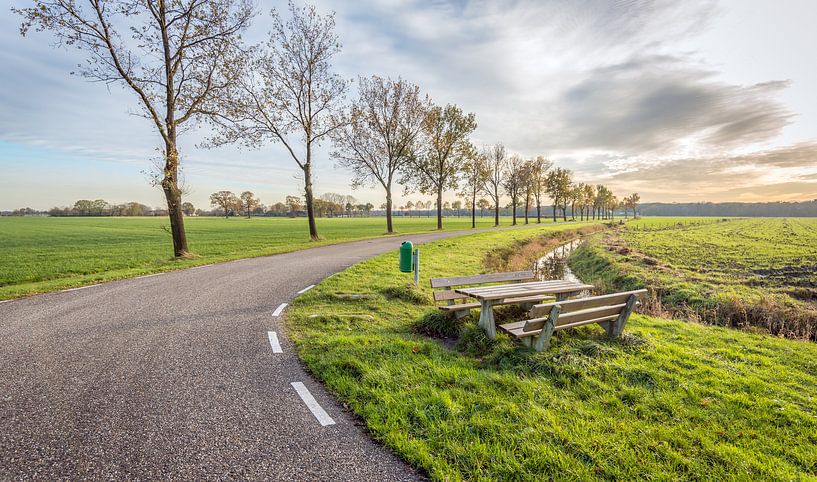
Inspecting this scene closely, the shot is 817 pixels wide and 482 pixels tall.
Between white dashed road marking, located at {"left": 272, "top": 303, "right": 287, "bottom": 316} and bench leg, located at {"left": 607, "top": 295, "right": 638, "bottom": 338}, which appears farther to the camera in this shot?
white dashed road marking, located at {"left": 272, "top": 303, "right": 287, "bottom": 316}

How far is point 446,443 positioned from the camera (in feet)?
10.2

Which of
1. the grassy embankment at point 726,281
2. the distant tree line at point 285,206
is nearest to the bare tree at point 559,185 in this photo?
the grassy embankment at point 726,281

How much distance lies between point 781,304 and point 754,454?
11157 millimetres

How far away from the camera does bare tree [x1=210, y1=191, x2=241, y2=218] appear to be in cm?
11344

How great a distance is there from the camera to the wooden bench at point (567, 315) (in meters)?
4.77

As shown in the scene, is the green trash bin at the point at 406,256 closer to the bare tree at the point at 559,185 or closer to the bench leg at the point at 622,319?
the bench leg at the point at 622,319

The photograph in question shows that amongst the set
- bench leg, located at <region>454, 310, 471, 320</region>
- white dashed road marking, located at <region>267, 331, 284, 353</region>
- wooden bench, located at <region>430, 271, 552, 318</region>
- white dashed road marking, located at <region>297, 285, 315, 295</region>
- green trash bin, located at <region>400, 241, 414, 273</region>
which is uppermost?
green trash bin, located at <region>400, 241, 414, 273</region>

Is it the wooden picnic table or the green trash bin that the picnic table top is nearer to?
the wooden picnic table

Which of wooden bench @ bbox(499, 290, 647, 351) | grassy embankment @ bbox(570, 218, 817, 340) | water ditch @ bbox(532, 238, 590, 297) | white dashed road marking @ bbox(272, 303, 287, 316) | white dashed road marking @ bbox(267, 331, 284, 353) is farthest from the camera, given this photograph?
water ditch @ bbox(532, 238, 590, 297)

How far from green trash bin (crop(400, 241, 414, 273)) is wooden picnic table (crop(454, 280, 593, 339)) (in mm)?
2580

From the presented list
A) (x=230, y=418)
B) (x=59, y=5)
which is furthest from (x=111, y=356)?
(x=59, y=5)

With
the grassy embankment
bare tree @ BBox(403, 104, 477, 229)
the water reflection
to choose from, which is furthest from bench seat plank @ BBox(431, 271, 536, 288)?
bare tree @ BBox(403, 104, 477, 229)

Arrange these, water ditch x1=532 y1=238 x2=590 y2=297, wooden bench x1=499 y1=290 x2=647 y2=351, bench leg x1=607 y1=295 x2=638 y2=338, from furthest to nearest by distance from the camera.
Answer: water ditch x1=532 y1=238 x2=590 y2=297
bench leg x1=607 y1=295 x2=638 y2=338
wooden bench x1=499 y1=290 x2=647 y2=351

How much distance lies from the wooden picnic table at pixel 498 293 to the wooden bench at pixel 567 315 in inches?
10.3
